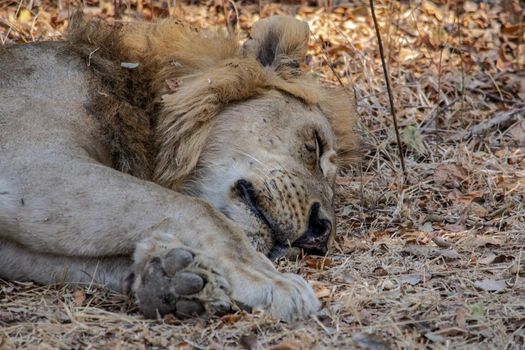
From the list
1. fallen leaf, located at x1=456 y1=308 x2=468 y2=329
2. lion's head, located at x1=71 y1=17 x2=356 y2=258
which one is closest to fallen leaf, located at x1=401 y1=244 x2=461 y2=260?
lion's head, located at x1=71 y1=17 x2=356 y2=258

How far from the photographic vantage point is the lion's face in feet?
14.9

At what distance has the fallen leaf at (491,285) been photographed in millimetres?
4277

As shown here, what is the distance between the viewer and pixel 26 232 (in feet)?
13.3

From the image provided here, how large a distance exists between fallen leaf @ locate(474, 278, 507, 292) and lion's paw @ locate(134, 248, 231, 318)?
131 cm

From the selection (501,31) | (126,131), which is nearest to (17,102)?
(126,131)

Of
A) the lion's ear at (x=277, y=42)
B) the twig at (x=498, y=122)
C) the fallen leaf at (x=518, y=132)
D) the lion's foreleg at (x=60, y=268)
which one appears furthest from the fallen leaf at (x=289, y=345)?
the fallen leaf at (x=518, y=132)

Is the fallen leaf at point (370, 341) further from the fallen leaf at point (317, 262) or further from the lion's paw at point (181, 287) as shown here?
the fallen leaf at point (317, 262)

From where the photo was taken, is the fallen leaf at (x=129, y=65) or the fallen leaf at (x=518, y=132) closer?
the fallen leaf at (x=129, y=65)

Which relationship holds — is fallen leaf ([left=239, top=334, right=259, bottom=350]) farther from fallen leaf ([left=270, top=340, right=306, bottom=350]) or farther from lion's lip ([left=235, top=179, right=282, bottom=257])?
lion's lip ([left=235, top=179, right=282, bottom=257])

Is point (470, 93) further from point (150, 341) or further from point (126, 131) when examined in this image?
point (150, 341)

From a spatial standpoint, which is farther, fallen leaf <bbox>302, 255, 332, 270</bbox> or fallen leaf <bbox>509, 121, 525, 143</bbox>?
fallen leaf <bbox>509, 121, 525, 143</bbox>

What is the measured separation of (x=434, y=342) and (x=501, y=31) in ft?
19.8

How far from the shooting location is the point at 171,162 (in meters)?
4.77

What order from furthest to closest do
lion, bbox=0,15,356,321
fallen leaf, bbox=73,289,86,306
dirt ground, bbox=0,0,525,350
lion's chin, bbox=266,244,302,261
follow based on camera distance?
lion's chin, bbox=266,244,302,261 → fallen leaf, bbox=73,289,86,306 → lion, bbox=0,15,356,321 → dirt ground, bbox=0,0,525,350
